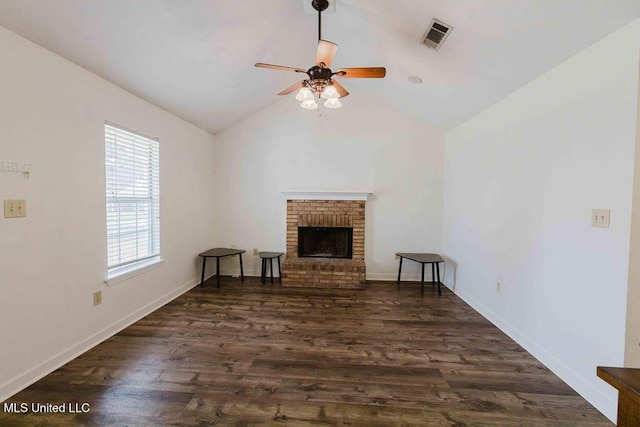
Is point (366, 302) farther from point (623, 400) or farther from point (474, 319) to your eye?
point (623, 400)

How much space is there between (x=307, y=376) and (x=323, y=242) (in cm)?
274

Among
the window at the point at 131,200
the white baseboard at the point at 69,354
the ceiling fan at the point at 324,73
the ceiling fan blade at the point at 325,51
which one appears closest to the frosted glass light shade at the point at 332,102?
the ceiling fan at the point at 324,73

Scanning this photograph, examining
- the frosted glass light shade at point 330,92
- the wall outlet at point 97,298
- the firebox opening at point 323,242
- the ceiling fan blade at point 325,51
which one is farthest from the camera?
the firebox opening at point 323,242

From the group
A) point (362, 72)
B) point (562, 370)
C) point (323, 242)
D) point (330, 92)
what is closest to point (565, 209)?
point (562, 370)

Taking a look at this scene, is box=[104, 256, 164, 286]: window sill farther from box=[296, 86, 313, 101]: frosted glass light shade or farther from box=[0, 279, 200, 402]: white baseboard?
box=[296, 86, 313, 101]: frosted glass light shade

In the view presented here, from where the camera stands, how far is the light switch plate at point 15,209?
5.92ft

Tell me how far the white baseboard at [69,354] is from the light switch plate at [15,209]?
109cm

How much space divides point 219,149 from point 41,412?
12.4ft

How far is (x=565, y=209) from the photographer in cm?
209

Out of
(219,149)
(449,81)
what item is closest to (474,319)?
(449,81)

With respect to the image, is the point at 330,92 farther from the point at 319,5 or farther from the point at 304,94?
the point at 319,5

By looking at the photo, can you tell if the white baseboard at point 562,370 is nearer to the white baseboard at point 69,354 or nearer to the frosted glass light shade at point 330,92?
the frosted glass light shade at point 330,92

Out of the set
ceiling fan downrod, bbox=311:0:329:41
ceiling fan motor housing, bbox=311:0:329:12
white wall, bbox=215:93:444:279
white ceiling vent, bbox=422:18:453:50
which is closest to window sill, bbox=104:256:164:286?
white wall, bbox=215:93:444:279

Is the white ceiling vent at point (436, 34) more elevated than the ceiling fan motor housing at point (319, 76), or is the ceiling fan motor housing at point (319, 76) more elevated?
the white ceiling vent at point (436, 34)
